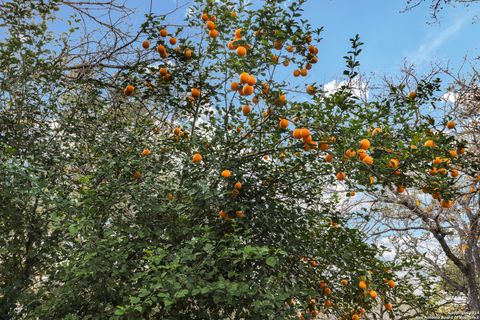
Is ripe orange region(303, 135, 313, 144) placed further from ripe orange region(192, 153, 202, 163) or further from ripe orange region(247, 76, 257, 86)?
ripe orange region(192, 153, 202, 163)

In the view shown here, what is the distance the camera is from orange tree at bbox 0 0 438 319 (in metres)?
2.52

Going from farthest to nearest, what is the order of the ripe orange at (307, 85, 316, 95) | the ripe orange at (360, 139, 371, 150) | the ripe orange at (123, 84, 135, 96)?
the ripe orange at (123, 84, 135, 96) < the ripe orange at (307, 85, 316, 95) < the ripe orange at (360, 139, 371, 150)

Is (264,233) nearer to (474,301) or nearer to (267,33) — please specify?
(267,33)

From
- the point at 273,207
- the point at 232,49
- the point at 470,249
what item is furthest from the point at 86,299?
the point at 470,249

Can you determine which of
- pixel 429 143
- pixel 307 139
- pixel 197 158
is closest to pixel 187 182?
pixel 197 158

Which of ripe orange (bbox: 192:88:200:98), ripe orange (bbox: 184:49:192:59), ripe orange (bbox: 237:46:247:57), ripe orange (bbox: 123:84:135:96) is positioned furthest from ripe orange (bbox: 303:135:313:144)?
ripe orange (bbox: 123:84:135:96)

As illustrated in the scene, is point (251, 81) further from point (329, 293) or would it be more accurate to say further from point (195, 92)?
point (329, 293)

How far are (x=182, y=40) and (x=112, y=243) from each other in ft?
5.78

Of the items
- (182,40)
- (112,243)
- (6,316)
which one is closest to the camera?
(112,243)

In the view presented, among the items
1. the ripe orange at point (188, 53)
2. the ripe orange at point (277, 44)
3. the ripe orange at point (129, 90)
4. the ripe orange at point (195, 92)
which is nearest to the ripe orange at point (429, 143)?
the ripe orange at point (277, 44)

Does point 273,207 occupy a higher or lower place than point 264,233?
higher

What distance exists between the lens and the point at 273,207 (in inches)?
115

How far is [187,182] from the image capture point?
2775 millimetres

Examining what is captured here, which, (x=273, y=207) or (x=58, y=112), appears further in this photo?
(x=58, y=112)
